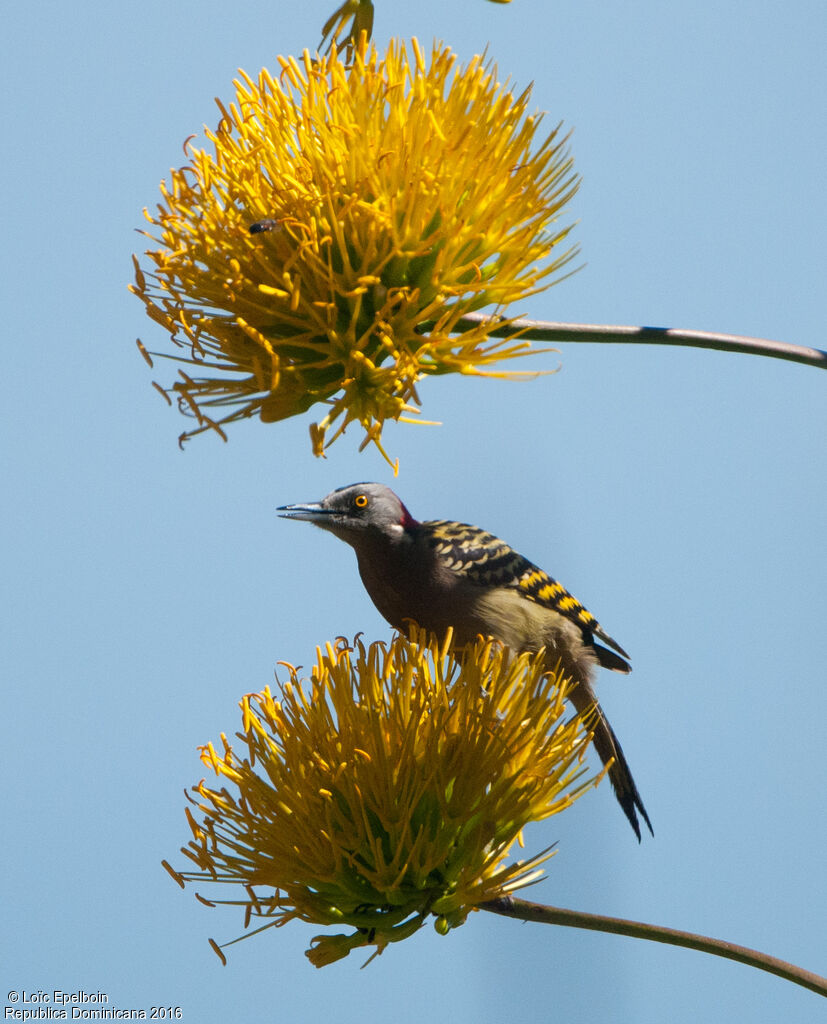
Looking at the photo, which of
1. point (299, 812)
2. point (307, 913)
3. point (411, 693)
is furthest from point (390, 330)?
point (307, 913)

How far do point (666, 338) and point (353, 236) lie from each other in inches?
27.6

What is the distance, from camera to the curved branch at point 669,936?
2.64m

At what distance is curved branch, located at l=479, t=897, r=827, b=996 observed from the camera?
8.68 feet

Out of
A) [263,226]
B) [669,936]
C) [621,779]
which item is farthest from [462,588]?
[263,226]

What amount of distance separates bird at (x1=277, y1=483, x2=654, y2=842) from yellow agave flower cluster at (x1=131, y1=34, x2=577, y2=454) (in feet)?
3.92

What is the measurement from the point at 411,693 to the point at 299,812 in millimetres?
425

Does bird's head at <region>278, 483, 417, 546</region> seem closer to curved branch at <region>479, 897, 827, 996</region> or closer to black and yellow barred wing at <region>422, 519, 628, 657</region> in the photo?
black and yellow barred wing at <region>422, 519, 628, 657</region>

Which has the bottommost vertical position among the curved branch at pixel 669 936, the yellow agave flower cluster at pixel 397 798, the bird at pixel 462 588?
the curved branch at pixel 669 936

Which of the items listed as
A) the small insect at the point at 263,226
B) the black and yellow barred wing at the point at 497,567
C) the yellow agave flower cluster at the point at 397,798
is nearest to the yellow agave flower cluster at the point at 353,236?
the small insect at the point at 263,226

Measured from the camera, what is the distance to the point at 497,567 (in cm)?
446

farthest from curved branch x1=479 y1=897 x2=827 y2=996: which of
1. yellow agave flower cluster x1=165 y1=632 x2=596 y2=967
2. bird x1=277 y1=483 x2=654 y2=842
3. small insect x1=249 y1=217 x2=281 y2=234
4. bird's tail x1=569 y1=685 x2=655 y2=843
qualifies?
small insect x1=249 y1=217 x2=281 y2=234

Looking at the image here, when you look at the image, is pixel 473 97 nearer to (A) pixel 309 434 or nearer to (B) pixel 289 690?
(A) pixel 309 434

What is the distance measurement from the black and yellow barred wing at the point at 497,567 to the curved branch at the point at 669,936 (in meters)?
1.46

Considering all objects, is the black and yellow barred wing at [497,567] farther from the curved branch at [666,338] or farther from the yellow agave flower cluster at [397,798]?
the curved branch at [666,338]
